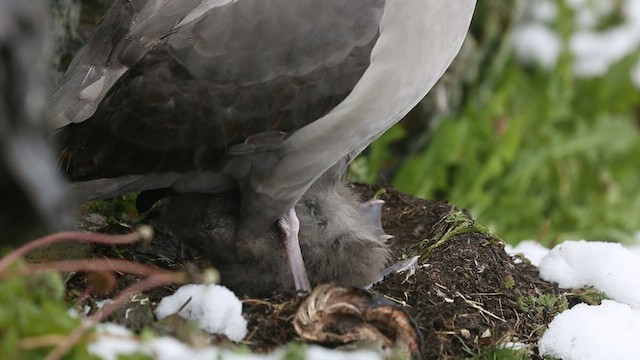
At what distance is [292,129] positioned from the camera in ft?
11.6

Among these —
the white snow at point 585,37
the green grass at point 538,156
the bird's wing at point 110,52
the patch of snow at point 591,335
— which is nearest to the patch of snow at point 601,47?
the white snow at point 585,37

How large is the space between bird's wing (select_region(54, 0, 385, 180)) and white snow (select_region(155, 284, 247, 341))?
1.92 ft

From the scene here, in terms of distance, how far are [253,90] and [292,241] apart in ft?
2.32

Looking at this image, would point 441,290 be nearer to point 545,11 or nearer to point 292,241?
point 292,241

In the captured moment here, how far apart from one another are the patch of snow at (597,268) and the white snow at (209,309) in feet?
5.33

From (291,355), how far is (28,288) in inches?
28.3

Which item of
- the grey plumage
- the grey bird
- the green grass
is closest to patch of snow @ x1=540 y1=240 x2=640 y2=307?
the grey plumage

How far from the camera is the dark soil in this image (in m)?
3.27

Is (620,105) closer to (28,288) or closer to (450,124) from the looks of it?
(450,124)

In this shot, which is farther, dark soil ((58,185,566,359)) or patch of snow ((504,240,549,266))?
patch of snow ((504,240,549,266))

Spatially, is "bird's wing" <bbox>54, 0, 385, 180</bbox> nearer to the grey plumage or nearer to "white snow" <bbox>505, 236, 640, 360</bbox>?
the grey plumage

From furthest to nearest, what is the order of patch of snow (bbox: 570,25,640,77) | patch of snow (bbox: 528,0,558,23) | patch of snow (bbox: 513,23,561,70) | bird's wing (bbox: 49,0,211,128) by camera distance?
A: patch of snow (bbox: 528,0,558,23), patch of snow (bbox: 570,25,640,77), patch of snow (bbox: 513,23,561,70), bird's wing (bbox: 49,0,211,128)

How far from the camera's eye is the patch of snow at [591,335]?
11.5 ft

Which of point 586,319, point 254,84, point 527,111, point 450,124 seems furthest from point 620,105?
point 254,84
